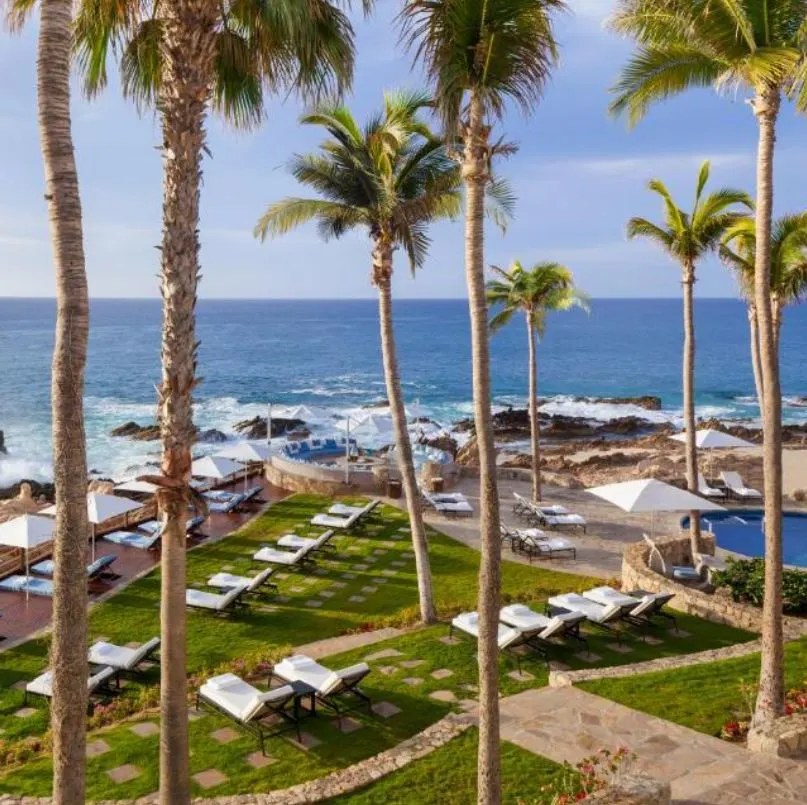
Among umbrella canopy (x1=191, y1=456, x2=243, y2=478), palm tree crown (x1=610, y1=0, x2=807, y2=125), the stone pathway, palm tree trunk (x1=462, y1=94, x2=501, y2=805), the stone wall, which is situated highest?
palm tree crown (x1=610, y1=0, x2=807, y2=125)

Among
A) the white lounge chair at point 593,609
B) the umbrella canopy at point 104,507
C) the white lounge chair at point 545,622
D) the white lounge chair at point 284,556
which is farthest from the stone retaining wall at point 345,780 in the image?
the white lounge chair at point 284,556

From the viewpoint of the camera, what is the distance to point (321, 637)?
13930 mm

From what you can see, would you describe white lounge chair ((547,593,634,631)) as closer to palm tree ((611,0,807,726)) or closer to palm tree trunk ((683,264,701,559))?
palm tree ((611,0,807,726))

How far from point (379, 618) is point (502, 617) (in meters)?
2.85

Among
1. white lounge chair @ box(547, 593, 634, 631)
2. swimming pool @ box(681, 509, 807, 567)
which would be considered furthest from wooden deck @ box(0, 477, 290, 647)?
swimming pool @ box(681, 509, 807, 567)

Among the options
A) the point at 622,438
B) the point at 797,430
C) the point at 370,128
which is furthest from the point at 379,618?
the point at 797,430

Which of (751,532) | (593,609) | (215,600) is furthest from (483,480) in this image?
(751,532)

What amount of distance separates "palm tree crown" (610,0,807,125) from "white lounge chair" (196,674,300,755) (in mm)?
9265

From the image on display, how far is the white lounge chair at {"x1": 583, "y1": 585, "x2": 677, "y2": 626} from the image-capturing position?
13.5 m

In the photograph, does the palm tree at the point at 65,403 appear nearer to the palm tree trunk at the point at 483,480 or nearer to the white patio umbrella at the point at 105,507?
the palm tree trunk at the point at 483,480

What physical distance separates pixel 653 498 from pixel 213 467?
12200 millimetres

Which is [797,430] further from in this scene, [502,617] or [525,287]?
[502,617]

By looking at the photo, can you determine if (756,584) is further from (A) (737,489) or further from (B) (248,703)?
(A) (737,489)

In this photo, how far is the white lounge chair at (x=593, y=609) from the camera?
1331cm
